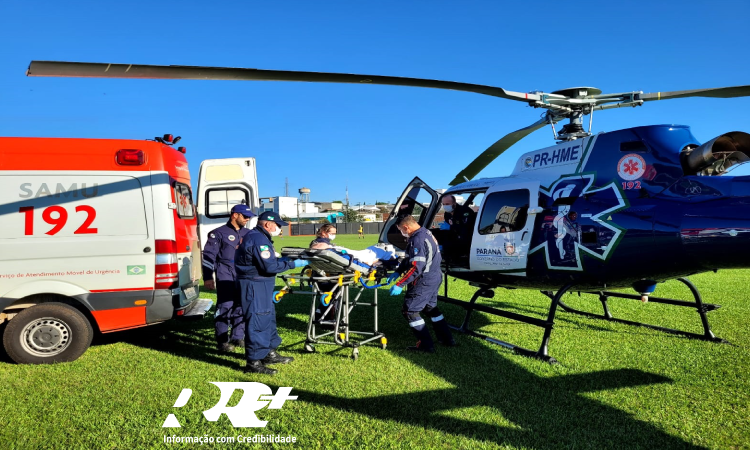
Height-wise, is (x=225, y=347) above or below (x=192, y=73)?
below

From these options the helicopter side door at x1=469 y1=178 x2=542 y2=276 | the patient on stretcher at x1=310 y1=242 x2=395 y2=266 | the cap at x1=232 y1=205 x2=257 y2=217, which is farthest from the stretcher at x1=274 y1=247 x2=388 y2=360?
the helicopter side door at x1=469 y1=178 x2=542 y2=276

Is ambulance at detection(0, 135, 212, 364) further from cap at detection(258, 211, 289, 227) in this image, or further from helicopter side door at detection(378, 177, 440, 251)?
helicopter side door at detection(378, 177, 440, 251)

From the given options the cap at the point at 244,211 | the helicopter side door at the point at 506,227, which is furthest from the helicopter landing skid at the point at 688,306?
the cap at the point at 244,211

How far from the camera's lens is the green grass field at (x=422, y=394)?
137 inches

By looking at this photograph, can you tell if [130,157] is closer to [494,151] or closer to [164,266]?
[164,266]

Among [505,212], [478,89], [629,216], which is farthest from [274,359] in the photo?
[629,216]

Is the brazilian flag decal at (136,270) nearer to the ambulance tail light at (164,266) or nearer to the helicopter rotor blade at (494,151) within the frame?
the ambulance tail light at (164,266)

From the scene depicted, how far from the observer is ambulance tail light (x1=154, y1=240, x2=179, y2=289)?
5449 millimetres

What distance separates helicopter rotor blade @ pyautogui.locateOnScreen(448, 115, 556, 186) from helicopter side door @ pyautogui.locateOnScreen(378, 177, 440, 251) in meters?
0.75

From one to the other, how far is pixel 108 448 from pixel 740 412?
5.28m

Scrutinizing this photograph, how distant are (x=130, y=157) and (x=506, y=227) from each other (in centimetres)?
494

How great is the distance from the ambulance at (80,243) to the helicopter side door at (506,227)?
4145 millimetres

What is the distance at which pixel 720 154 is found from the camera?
450cm

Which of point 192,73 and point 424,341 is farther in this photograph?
point 424,341
